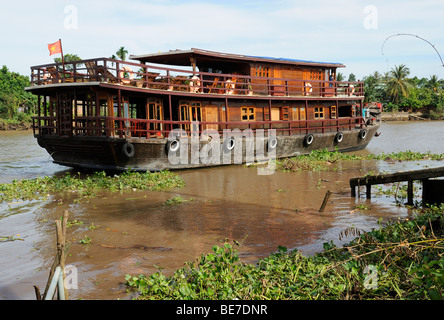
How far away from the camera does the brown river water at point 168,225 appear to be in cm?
590

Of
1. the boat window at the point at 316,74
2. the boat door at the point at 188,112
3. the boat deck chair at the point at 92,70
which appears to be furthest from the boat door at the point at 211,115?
the boat window at the point at 316,74

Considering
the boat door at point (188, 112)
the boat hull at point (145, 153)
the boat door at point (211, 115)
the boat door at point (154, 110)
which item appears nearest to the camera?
the boat hull at point (145, 153)

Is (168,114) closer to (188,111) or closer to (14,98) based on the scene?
(188,111)

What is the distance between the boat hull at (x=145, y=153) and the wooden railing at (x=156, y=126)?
38 cm

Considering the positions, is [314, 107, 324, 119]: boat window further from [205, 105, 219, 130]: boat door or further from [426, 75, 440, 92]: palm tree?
[426, 75, 440, 92]: palm tree

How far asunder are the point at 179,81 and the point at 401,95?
5564 cm

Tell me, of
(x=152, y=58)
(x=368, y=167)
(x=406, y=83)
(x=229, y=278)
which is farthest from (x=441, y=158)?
(x=406, y=83)

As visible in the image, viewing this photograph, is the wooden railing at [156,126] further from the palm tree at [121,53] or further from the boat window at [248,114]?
the palm tree at [121,53]

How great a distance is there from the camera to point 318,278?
15.0ft

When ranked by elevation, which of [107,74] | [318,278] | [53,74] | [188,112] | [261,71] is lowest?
[318,278]

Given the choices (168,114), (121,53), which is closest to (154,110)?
(168,114)

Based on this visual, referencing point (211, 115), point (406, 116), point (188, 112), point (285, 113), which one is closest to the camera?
point (188, 112)

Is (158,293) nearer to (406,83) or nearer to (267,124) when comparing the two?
(267,124)
